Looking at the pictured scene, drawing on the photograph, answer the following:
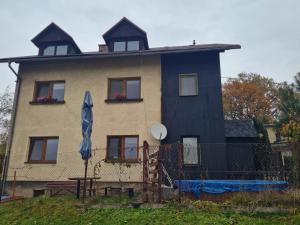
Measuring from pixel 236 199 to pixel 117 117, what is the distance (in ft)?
22.7

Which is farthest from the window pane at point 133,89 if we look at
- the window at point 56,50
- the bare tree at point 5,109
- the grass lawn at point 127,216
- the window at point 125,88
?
the bare tree at point 5,109

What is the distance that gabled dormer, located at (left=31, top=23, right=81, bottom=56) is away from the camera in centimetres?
1458

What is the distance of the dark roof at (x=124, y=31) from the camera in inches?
564

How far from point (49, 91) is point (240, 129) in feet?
33.2

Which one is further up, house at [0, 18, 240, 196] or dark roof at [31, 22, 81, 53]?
dark roof at [31, 22, 81, 53]

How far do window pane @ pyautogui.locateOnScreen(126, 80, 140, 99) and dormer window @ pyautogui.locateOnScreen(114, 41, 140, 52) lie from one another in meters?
2.08

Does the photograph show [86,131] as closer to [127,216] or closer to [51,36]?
[127,216]

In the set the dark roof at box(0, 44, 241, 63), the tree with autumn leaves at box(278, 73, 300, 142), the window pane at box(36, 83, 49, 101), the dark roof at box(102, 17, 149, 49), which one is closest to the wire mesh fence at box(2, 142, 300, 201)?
the window pane at box(36, 83, 49, 101)

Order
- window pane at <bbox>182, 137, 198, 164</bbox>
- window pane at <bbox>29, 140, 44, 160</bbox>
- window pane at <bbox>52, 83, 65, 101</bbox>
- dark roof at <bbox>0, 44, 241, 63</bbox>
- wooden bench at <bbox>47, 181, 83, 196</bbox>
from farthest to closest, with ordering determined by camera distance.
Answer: window pane at <bbox>52, 83, 65, 101</bbox>, window pane at <bbox>29, 140, 44, 160</bbox>, dark roof at <bbox>0, 44, 241, 63</bbox>, window pane at <bbox>182, 137, 198, 164</bbox>, wooden bench at <bbox>47, 181, 83, 196</bbox>

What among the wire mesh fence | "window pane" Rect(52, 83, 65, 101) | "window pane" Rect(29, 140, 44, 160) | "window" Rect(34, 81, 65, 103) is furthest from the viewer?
"window pane" Rect(52, 83, 65, 101)

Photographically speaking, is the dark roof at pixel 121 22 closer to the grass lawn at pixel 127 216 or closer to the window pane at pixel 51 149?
the window pane at pixel 51 149

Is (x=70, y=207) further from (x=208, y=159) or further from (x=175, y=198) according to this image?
(x=208, y=159)

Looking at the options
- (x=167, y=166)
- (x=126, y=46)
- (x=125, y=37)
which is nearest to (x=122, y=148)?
(x=167, y=166)

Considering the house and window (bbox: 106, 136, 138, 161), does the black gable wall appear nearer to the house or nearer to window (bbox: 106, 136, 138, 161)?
the house
